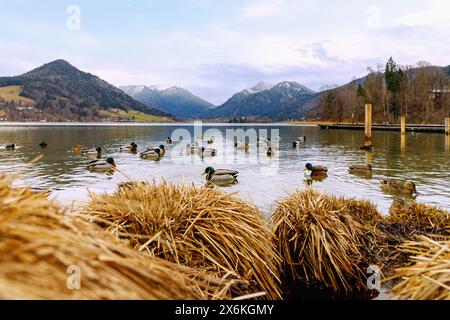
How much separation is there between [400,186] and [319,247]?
1199 centimetres

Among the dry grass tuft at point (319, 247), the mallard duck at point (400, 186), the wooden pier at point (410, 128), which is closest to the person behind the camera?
the dry grass tuft at point (319, 247)

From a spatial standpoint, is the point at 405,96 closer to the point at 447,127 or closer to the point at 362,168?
the point at 447,127

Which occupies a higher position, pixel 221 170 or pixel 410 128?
pixel 410 128

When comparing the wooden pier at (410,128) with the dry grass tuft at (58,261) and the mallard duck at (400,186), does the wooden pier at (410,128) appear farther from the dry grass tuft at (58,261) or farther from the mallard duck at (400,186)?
the dry grass tuft at (58,261)

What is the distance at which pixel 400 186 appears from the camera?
1541cm

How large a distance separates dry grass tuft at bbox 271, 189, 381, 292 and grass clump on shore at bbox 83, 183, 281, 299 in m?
1.48

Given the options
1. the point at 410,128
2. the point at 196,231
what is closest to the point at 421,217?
the point at 196,231

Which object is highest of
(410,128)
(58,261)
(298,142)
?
(410,128)

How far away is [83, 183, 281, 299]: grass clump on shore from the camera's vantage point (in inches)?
125

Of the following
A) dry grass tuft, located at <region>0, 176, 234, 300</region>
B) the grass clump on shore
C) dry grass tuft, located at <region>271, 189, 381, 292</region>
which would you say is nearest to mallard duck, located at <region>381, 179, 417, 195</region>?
dry grass tuft, located at <region>271, 189, 381, 292</region>

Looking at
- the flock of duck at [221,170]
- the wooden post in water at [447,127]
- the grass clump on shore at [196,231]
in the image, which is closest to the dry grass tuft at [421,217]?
the flock of duck at [221,170]

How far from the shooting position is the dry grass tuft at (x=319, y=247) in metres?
5.18

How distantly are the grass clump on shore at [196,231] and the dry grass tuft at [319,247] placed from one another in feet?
4.86
